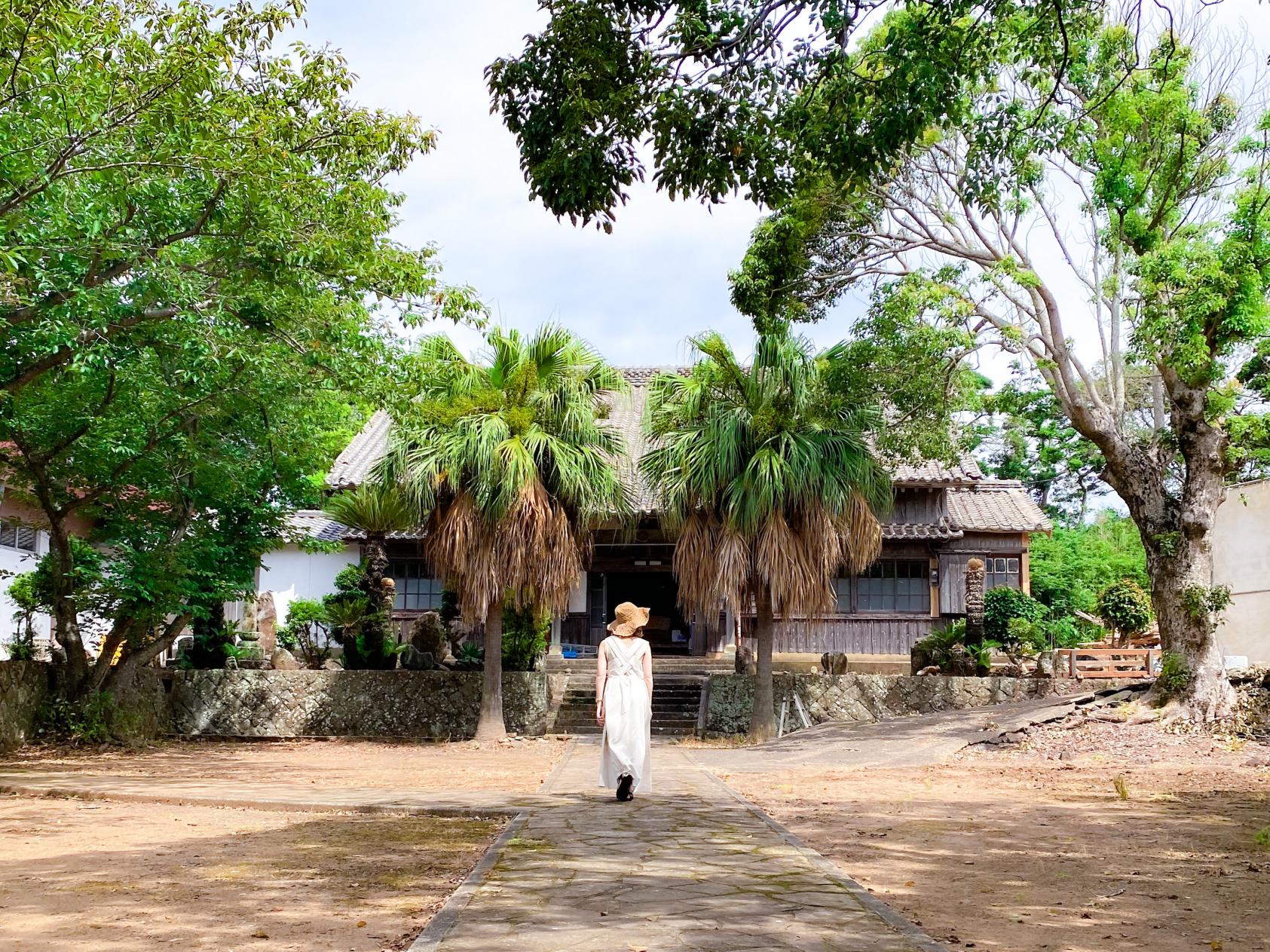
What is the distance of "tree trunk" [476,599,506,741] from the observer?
17.2m

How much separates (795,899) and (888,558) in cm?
1939

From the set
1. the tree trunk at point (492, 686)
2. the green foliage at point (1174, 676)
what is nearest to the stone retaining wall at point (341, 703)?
the tree trunk at point (492, 686)

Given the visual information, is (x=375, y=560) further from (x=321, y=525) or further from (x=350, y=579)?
(x=321, y=525)

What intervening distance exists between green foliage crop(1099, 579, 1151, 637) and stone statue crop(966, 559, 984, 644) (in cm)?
408

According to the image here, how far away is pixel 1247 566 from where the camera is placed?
75.2ft

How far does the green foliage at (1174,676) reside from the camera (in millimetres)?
14617

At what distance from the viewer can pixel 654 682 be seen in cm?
2073

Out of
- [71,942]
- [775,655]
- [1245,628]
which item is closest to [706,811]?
[71,942]

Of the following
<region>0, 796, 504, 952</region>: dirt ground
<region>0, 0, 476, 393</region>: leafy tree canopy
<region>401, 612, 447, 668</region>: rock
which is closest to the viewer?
<region>0, 796, 504, 952</region>: dirt ground

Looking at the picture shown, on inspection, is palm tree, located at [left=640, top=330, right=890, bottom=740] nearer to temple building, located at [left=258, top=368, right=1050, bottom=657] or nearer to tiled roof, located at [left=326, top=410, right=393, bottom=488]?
temple building, located at [left=258, top=368, right=1050, bottom=657]

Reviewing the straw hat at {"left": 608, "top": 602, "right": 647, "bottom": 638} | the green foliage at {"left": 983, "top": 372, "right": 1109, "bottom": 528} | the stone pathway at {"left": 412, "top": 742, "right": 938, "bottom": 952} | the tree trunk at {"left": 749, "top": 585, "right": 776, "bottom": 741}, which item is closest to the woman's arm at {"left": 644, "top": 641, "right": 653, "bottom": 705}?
the straw hat at {"left": 608, "top": 602, "right": 647, "bottom": 638}

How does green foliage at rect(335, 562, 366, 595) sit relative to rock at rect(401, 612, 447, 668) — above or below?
above

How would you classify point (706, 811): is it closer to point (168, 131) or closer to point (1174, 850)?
point (1174, 850)

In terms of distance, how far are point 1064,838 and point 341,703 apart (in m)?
13.3
